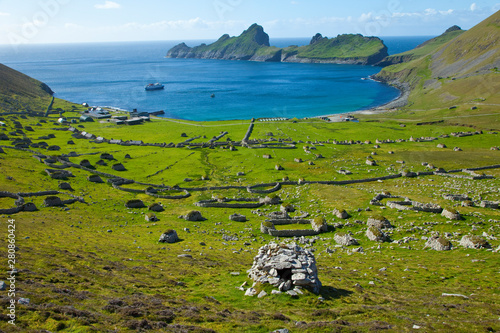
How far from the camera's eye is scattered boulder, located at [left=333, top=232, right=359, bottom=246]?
38275mm

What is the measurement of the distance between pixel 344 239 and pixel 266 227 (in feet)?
32.8

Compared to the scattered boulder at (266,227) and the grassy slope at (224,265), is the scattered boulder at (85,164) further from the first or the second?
the scattered boulder at (266,227)

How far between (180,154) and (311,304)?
249ft

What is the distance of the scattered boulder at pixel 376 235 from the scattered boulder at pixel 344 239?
6.55 feet

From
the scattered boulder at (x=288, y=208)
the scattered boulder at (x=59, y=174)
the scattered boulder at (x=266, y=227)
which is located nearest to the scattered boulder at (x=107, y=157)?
the scattered boulder at (x=59, y=174)

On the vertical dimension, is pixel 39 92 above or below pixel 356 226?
above

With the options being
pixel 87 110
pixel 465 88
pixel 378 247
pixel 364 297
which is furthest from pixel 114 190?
pixel 465 88

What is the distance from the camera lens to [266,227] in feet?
142

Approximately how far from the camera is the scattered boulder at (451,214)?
135ft

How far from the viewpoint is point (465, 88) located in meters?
158

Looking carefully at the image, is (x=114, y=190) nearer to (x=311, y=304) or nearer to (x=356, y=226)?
(x=356, y=226)

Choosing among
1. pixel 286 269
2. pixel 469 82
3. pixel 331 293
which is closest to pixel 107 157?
pixel 286 269

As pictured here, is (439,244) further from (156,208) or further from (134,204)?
(134,204)

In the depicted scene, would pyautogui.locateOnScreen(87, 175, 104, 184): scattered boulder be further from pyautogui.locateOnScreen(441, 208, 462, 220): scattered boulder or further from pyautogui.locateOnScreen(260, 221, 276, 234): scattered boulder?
pyautogui.locateOnScreen(441, 208, 462, 220): scattered boulder
